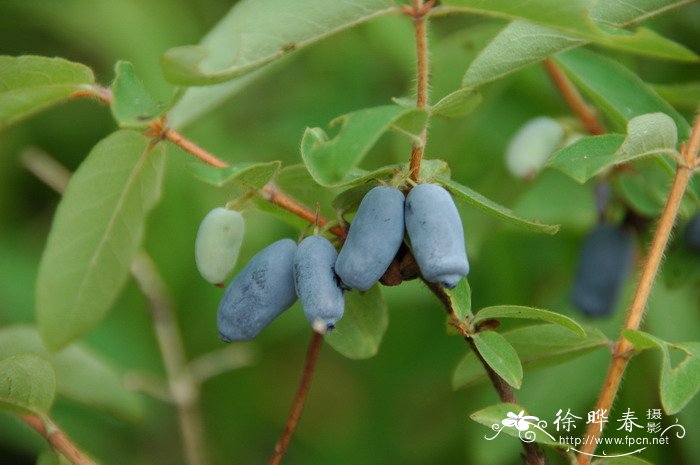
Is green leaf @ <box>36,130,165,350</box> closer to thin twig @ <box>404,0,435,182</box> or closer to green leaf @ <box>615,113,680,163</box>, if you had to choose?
thin twig @ <box>404,0,435,182</box>

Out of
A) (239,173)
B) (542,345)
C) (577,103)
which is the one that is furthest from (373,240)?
(577,103)

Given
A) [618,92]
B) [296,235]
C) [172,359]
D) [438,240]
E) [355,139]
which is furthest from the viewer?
[296,235]

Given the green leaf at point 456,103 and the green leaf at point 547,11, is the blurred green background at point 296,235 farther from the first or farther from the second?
the green leaf at point 547,11

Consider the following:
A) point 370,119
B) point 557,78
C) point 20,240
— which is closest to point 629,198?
point 557,78

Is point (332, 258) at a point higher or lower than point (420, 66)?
lower

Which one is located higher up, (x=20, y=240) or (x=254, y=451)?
(x=20, y=240)

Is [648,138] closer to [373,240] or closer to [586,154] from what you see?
[586,154]

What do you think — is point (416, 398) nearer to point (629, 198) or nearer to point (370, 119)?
point (629, 198)
